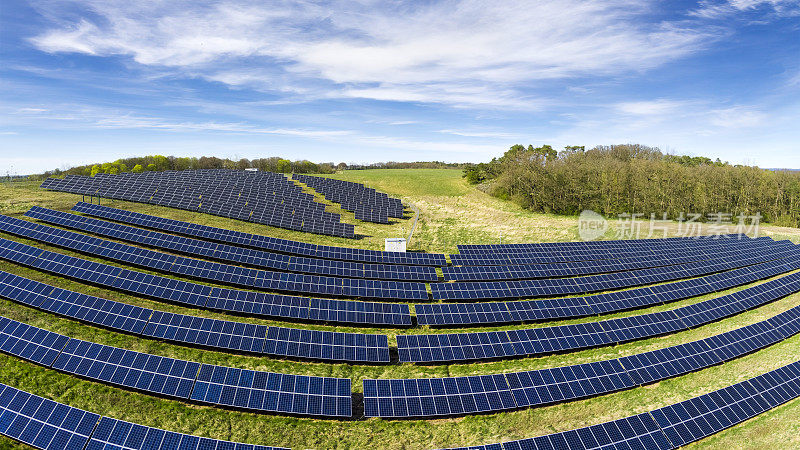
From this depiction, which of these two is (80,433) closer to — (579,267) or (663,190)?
(579,267)

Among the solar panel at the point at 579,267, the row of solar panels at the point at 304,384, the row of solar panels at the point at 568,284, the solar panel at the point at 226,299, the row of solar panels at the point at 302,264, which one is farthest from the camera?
the solar panel at the point at 579,267

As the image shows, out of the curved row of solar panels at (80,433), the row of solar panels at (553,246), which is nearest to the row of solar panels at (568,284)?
the row of solar panels at (553,246)

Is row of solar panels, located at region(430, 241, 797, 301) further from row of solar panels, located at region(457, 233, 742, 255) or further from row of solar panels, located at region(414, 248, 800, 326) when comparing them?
row of solar panels, located at region(457, 233, 742, 255)

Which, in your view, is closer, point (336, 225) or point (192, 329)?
point (192, 329)

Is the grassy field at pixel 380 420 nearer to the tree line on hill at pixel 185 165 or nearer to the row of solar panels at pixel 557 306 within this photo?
the row of solar panels at pixel 557 306

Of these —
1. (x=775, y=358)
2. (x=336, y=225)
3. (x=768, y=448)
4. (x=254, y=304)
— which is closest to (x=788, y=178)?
(x=775, y=358)

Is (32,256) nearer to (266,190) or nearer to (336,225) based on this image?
(336,225)

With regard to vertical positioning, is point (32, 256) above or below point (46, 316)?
above
